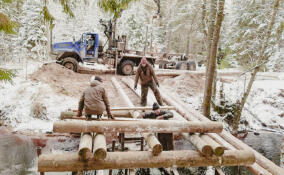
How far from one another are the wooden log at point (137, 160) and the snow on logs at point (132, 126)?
1.63ft

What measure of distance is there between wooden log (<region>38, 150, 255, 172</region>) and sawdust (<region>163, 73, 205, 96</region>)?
8.16 meters

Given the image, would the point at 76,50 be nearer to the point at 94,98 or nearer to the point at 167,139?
the point at 94,98

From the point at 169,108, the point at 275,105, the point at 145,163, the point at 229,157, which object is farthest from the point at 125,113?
the point at 275,105

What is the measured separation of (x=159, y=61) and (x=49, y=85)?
11.2m

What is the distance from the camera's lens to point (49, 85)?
1136cm

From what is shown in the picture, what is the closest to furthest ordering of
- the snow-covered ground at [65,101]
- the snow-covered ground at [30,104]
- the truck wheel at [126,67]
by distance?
the snow-covered ground at [30,104], the snow-covered ground at [65,101], the truck wheel at [126,67]

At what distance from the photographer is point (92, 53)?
1498cm

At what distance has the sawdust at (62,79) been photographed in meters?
11.3

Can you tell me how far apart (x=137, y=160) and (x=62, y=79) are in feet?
32.8

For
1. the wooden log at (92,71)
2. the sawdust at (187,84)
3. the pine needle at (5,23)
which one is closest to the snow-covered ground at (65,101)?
the sawdust at (187,84)

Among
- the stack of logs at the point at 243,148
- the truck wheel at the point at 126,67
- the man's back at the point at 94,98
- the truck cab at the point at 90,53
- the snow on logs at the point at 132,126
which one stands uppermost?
the truck cab at the point at 90,53

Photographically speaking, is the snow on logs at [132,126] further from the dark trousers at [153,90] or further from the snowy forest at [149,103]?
the dark trousers at [153,90]

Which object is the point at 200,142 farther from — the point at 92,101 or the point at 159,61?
the point at 159,61

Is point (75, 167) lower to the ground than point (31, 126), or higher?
higher
